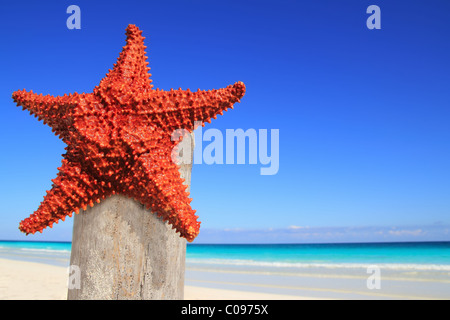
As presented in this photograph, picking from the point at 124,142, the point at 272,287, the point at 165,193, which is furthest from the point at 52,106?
the point at 272,287

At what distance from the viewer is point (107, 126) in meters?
2.69

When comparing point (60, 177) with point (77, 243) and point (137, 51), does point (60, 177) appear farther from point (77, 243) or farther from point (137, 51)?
point (137, 51)

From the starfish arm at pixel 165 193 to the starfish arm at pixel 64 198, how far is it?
32 centimetres

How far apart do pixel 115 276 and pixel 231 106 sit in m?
1.55

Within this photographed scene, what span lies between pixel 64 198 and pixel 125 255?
26.3 inches

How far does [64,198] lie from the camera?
2656 millimetres

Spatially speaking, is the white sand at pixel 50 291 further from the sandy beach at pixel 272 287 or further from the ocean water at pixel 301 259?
the ocean water at pixel 301 259

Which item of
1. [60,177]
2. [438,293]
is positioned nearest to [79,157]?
[60,177]

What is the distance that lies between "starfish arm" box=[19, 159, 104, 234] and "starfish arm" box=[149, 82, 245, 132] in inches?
28.3

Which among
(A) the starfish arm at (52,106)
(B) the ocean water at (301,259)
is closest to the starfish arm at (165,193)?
(A) the starfish arm at (52,106)
